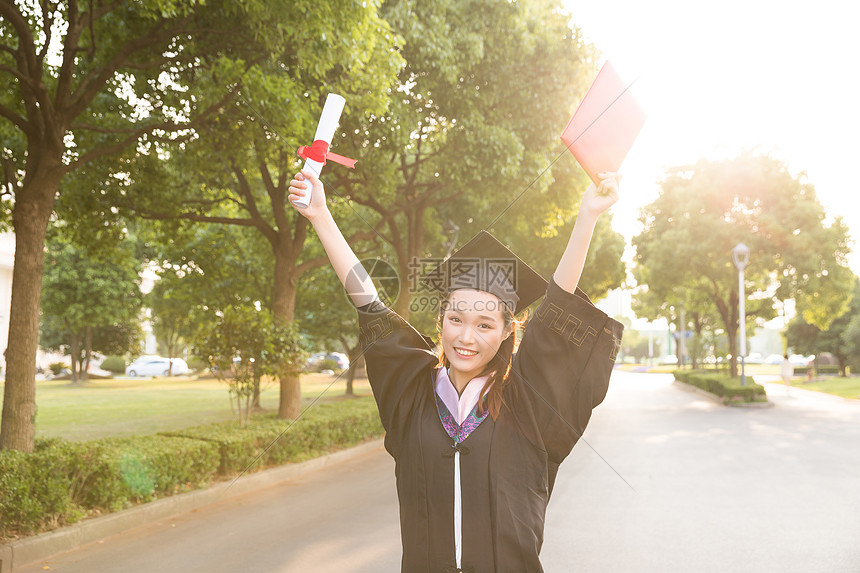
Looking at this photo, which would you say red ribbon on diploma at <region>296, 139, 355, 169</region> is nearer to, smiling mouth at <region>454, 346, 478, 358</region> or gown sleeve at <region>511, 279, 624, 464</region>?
smiling mouth at <region>454, 346, 478, 358</region>

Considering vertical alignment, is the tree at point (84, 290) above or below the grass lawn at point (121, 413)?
above

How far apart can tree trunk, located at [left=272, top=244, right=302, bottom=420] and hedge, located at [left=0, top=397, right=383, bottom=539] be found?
1638 mm

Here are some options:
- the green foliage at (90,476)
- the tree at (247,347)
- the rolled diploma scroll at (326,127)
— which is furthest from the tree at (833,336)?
the rolled diploma scroll at (326,127)

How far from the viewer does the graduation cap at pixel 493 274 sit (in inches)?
96.3

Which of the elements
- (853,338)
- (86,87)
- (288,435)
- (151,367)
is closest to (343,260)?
(86,87)

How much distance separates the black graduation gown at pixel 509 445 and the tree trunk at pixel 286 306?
11582 millimetres

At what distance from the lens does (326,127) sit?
2.14 metres

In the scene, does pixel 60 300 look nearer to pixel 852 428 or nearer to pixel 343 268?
pixel 852 428

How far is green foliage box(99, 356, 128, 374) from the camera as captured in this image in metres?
57.2

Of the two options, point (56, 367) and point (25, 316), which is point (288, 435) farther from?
point (56, 367)

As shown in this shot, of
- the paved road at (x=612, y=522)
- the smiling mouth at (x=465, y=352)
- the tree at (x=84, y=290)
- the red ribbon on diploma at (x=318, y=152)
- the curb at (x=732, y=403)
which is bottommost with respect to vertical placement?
the paved road at (x=612, y=522)

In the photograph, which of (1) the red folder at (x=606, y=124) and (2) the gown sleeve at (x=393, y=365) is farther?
(2) the gown sleeve at (x=393, y=365)

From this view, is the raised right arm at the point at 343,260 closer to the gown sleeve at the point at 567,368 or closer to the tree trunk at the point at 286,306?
the gown sleeve at the point at 567,368

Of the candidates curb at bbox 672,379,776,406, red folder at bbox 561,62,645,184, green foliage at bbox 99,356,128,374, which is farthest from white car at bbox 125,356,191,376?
red folder at bbox 561,62,645,184
